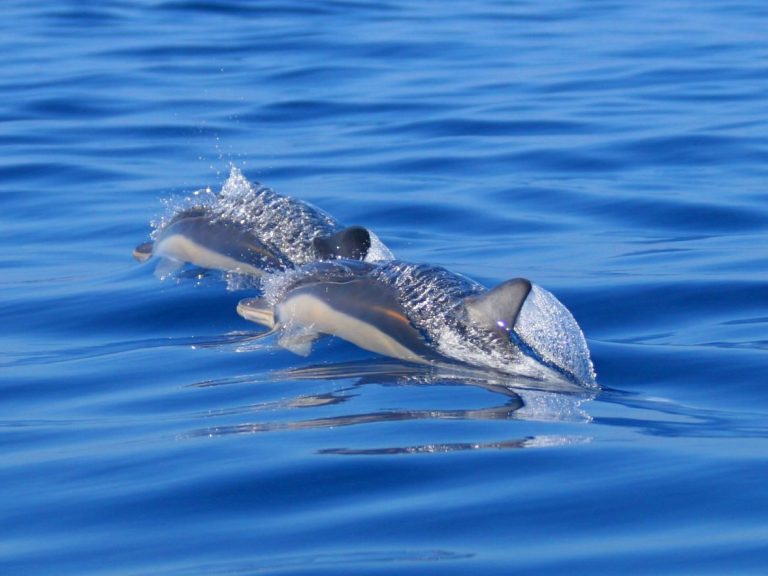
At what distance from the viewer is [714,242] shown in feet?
37.1

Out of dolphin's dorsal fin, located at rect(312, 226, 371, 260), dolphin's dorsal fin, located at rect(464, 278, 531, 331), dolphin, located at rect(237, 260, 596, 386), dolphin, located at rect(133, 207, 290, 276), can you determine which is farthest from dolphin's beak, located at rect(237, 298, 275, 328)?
dolphin's dorsal fin, located at rect(464, 278, 531, 331)

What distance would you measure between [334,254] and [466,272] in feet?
4.69

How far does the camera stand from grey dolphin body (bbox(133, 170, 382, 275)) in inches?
400

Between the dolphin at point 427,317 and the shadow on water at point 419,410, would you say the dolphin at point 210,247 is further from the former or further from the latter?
the shadow on water at point 419,410

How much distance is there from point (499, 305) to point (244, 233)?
3348 mm

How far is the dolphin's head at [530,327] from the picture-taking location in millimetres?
7469

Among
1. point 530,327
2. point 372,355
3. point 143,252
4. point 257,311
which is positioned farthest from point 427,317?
point 143,252

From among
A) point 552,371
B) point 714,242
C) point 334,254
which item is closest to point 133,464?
point 552,371

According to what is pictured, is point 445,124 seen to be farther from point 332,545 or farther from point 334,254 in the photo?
point 332,545

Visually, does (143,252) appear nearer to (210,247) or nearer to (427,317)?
(210,247)

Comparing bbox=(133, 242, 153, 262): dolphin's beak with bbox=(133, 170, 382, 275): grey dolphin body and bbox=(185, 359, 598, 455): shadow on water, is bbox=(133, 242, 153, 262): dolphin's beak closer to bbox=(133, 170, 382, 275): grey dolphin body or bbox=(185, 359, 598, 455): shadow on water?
bbox=(133, 170, 382, 275): grey dolphin body

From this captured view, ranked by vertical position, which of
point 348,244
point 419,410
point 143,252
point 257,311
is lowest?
point 419,410

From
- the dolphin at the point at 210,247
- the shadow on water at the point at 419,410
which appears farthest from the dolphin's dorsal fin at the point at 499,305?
the dolphin at the point at 210,247

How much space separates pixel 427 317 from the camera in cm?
797
